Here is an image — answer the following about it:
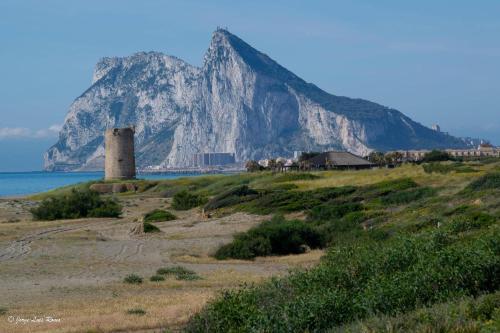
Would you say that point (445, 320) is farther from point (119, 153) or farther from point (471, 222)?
point (119, 153)

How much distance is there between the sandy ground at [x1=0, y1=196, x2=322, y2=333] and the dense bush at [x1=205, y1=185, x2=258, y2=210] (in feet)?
17.3

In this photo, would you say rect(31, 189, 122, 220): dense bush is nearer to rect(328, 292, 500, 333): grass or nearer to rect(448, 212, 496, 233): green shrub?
rect(448, 212, 496, 233): green shrub

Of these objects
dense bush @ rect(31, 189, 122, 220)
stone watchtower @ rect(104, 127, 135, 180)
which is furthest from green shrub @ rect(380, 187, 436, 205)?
stone watchtower @ rect(104, 127, 135, 180)

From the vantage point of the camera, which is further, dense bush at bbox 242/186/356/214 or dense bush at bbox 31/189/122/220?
dense bush at bbox 31/189/122/220

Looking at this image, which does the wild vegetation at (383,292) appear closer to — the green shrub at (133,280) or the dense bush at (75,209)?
the green shrub at (133,280)

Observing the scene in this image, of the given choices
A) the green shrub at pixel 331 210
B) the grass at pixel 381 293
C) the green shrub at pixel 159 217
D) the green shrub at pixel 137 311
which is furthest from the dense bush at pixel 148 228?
the green shrub at pixel 137 311

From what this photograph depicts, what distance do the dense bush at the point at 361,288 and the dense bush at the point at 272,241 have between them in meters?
10.5

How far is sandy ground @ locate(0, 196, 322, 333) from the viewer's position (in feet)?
40.0

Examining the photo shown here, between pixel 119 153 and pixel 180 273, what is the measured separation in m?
49.0

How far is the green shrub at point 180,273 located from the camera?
56.6 ft

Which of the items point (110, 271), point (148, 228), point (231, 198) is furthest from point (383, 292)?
point (231, 198)

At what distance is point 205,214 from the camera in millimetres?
36281

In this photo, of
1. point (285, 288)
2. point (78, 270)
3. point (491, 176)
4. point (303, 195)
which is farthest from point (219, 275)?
point (303, 195)

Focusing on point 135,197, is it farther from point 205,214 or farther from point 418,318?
point 418,318
